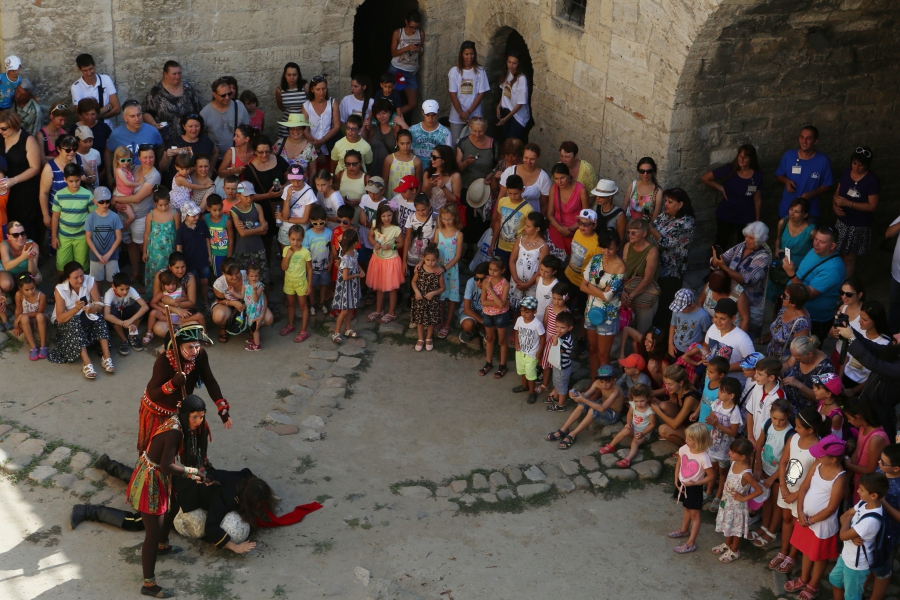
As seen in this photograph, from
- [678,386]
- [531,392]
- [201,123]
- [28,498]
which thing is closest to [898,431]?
[678,386]

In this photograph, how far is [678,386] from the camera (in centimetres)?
856

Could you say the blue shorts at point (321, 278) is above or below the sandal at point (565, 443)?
above

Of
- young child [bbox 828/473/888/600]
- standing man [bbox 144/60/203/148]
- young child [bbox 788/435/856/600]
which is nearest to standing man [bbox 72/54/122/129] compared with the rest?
standing man [bbox 144/60/203/148]

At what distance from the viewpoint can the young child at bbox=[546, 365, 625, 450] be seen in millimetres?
9062

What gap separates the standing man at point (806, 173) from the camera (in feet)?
33.3

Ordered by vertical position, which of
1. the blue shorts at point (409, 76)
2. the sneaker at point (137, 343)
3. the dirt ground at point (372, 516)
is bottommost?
the dirt ground at point (372, 516)

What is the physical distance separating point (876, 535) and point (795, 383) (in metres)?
1.33

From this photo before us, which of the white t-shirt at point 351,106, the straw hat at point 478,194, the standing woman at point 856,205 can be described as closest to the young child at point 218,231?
the white t-shirt at point 351,106

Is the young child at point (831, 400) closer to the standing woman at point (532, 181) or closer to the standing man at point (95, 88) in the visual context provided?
the standing woman at point (532, 181)

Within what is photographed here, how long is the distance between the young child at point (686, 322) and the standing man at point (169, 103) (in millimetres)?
5541

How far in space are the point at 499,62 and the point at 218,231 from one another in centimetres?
429

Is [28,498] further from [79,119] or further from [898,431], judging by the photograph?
[898,431]

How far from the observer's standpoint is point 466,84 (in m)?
12.2

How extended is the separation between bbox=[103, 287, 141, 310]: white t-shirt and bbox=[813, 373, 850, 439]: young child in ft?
19.5
